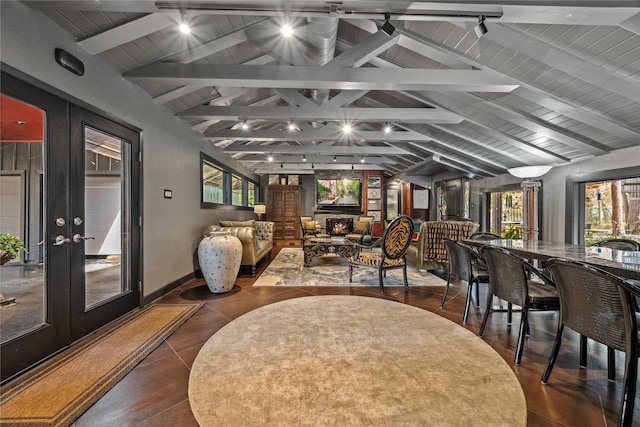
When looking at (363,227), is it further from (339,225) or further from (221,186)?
(221,186)

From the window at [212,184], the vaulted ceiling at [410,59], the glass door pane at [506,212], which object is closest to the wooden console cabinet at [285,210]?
the window at [212,184]

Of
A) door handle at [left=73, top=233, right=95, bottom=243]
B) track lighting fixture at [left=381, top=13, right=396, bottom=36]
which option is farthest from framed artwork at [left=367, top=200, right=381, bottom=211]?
door handle at [left=73, top=233, right=95, bottom=243]

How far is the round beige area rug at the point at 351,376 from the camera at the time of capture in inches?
52.8

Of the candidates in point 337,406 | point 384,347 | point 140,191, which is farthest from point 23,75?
point 384,347

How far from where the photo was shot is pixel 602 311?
142 centimetres

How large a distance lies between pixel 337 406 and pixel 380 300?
77.0 inches

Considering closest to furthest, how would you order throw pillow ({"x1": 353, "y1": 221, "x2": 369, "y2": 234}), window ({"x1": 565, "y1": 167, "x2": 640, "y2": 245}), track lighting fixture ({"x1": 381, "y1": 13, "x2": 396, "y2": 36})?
track lighting fixture ({"x1": 381, "y1": 13, "x2": 396, "y2": 36})
window ({"x1": 565, "y1": 167, "x2": 640, "y2": 245})
throw pillow ({"x1": 353, "y1": 221, "x2": 369, "y2": 234})

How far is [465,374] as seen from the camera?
1.69 meters

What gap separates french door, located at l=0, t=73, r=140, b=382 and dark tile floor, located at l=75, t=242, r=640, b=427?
78 cm

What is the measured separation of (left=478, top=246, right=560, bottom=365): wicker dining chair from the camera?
6.38ft

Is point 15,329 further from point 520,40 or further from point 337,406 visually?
point 520,40

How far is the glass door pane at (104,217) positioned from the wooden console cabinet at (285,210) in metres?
6.67

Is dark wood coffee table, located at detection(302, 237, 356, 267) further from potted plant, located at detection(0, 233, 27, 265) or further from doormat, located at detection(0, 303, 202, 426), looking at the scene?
potted plant, located at detection(0, 233, 27, 265)

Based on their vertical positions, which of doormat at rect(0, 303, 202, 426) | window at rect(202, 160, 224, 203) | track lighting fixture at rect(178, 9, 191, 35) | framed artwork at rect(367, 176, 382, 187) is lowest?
doormat at rect(0, 303, 202, 426)
